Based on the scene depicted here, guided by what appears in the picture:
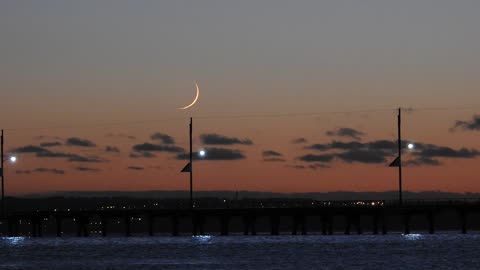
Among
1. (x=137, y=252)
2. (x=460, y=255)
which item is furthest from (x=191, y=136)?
(x=460, y=255)

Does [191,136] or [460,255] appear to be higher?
[191,136]

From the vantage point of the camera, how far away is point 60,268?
397 feet

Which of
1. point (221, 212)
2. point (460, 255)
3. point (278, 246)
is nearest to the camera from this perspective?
point (460, 255)

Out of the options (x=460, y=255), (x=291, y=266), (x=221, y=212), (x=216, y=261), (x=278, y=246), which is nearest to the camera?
(x=291, y=266)

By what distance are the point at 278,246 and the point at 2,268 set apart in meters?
57.3

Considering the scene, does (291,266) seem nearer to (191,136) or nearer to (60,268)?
(60,268)

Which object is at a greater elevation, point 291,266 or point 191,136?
point 191,136

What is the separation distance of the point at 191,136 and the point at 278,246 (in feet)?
62.4

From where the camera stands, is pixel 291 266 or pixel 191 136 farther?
pixel 191 136

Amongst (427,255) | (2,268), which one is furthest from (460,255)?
(2,268)

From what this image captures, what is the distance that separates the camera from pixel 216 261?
5172 inches

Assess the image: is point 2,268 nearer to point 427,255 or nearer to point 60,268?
point 60,268

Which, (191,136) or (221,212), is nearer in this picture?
(191,136)

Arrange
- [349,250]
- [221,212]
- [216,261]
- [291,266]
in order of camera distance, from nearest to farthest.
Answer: [291,266] < [216,261] < [349,250] < [221,212]
